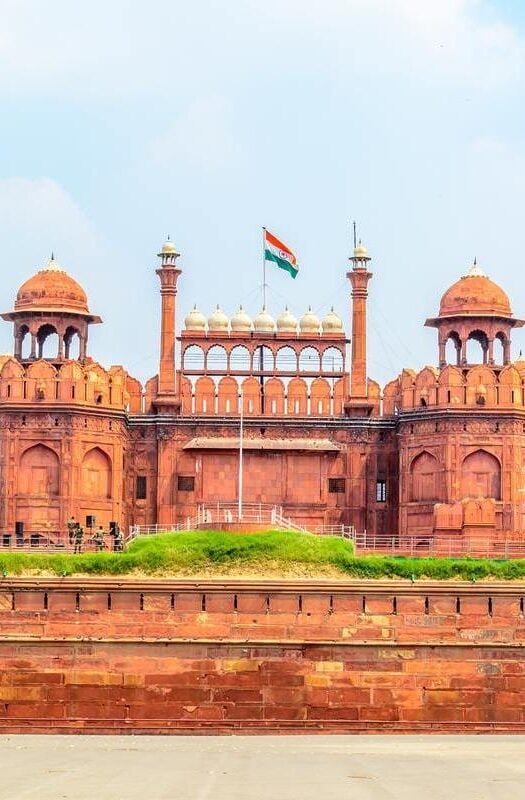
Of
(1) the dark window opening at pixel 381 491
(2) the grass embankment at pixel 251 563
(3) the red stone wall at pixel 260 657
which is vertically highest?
(1) the dark window opening at pixel 381 491

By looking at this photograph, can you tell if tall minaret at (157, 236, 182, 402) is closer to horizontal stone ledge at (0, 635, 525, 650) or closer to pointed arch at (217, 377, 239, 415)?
pointed arch at (217, 377, 239, 415)

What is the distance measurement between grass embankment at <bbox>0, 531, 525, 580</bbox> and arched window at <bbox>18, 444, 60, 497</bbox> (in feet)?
24.5

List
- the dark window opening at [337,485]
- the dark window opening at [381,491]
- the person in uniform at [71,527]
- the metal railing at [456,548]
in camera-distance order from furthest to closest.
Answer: the dark window opening at [381,491]
the dark window opening at [337,485]
the person in uniform at [71,527]
the metal railing at [456,548]

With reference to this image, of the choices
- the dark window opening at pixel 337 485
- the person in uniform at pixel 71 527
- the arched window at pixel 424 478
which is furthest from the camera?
the dark window opening at pixel 337 485

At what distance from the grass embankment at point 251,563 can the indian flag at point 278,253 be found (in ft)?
35.6

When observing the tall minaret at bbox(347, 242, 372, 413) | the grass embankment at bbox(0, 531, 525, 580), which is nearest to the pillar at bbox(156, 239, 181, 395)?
the tall minaret at bbox(347, 242, 372, 413)

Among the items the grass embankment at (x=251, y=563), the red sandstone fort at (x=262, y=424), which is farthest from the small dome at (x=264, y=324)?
the grass embankment at (x=251, y=563)

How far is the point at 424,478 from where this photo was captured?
179 ft

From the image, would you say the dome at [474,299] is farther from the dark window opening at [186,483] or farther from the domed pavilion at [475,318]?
the dark window opening at [186,483]

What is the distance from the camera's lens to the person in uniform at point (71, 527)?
51.0 m

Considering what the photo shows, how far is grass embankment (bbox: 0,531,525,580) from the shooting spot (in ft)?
149
